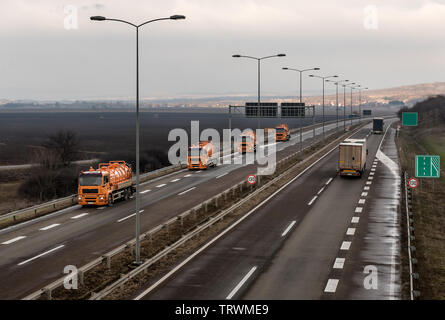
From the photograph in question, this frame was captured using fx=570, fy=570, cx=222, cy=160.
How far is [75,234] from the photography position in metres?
29.8

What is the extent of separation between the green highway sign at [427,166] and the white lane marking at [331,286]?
75.2ft

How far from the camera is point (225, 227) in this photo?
3075 centimetres

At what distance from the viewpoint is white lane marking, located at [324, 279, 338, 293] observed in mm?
19641

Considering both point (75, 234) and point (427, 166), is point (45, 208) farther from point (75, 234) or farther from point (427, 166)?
point (427, 166)

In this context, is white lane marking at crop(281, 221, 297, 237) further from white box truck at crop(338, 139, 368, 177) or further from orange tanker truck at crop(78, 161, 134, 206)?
white box truck at crop(338, 139, 368, 177)

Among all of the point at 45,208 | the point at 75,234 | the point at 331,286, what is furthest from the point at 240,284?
the point at 45,208

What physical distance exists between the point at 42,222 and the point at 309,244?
16.3 m

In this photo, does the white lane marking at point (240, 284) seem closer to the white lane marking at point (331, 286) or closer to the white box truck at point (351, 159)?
the white lane marking at point (331, 286)

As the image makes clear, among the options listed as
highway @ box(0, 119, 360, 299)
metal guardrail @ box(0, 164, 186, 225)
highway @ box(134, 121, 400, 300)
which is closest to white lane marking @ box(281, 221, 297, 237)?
highway @ box(134, 121, 400, 300)

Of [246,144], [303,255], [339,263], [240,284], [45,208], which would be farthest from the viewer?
[246,144]

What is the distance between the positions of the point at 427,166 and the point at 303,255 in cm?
2013
